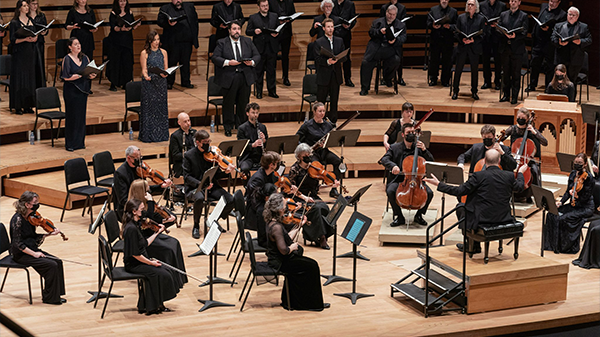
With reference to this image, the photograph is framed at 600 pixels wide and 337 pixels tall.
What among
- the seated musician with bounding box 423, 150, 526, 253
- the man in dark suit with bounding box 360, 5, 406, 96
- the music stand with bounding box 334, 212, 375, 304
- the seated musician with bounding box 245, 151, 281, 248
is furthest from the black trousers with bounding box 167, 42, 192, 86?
the seated musician with bounding box 423, 150, 526, 253

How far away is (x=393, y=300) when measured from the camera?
6527 millimetres

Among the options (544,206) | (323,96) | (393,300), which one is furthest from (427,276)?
(323,96)

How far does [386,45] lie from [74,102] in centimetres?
442

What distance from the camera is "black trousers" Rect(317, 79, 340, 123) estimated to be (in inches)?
404

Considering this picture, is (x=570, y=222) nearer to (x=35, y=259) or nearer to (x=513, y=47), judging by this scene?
(x=513, y=47)

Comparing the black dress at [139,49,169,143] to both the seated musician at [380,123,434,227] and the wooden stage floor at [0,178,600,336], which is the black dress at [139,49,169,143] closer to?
the wooden stage floor at [0,178,600,336]

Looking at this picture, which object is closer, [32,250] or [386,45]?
[32,250]

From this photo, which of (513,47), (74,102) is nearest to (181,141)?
(74,102)

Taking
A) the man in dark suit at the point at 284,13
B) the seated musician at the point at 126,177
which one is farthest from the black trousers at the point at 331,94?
the seated musician at the point at 126,177

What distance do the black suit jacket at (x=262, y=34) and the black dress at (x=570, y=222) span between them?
487 cm

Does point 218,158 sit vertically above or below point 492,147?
below

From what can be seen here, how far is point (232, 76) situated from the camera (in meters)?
9.86

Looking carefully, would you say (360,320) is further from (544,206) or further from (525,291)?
(544,206)

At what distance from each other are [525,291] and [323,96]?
182 inches
